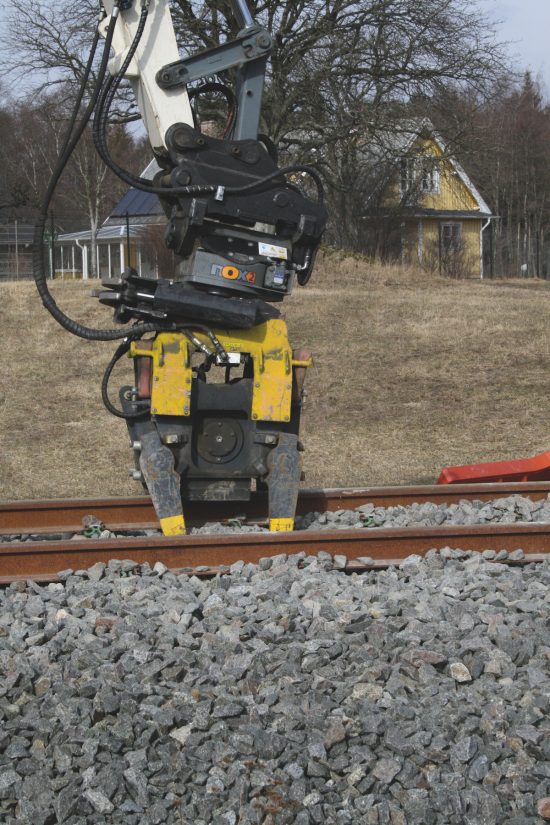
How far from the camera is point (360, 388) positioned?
14812 millimetres

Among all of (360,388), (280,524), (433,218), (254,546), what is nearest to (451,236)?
(433,218)

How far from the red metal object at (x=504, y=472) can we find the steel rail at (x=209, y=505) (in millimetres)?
591

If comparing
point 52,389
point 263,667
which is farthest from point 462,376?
point 263,667

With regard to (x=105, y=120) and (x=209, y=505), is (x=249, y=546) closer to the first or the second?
(x=209, y=505)

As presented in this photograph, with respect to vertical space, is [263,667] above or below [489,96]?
below

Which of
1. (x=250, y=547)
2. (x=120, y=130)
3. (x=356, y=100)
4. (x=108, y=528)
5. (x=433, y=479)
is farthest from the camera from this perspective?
(x=120, y=130)

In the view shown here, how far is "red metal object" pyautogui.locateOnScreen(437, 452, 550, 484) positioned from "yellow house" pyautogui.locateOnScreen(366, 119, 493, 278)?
2453cm

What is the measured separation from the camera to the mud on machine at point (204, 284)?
6438mm

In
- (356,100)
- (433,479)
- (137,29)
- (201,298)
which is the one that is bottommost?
(433,479)

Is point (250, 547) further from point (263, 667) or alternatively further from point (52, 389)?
point (52, 389)

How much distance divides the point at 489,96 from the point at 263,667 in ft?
86.8

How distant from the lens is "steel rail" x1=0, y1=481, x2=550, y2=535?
23.7 ft

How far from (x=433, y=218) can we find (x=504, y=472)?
40759 mm

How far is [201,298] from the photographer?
21.1ft
